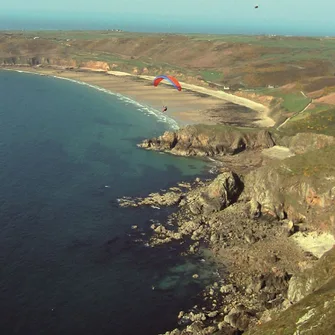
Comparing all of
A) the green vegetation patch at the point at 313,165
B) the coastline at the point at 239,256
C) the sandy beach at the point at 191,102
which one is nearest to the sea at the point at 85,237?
the coastline at the point at 239,256

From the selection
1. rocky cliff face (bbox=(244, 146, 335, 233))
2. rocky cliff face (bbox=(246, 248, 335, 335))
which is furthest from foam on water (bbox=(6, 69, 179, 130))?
rocky cliff face (bbox=(246, 248, 335, 335))

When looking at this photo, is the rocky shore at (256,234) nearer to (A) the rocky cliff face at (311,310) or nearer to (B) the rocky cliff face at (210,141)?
(A) the rocky cliff face at (311,310)

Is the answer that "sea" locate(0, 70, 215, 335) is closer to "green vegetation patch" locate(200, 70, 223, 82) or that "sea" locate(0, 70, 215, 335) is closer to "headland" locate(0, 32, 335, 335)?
"headland" locate(0, 32, 335, 335)

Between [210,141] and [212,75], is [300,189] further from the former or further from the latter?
[212,75]

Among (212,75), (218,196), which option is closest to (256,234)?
(218,196)

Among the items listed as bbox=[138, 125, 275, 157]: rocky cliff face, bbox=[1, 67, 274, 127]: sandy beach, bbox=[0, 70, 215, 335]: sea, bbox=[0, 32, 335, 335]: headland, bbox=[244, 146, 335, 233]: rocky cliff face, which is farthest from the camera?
bbox=[1, 67, 274, 127]: sandy beach

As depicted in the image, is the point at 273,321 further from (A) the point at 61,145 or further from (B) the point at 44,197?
(A) the point at 61,145

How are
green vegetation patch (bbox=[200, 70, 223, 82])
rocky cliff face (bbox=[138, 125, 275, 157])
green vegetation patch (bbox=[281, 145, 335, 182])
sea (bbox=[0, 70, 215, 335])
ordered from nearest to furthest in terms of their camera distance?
sea (bbox=[0, 70, 215, 335]), green vegetation patch (bbox=[281, 145, 335, 182]), rocky cliff face (bbox=[138, 125, 275, 157]), green vegetation patch (bbox=[200, 70, 223, 82])

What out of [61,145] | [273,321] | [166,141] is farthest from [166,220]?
[61,145]
